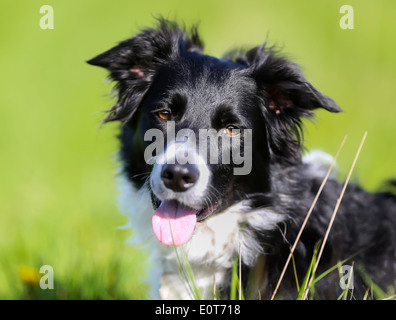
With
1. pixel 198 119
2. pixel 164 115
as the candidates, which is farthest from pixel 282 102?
pixel 164 115

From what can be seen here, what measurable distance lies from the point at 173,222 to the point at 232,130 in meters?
0.69

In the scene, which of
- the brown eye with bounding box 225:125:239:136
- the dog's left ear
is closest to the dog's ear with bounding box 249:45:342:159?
the dog's left ear

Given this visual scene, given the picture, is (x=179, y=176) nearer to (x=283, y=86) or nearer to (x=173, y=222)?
(x=173, y=222)

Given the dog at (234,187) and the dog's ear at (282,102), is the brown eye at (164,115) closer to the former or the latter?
the dog at (234,187)

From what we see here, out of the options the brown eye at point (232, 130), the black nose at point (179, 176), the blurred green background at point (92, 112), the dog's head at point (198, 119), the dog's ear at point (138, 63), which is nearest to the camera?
the black nose at point (179, 176)

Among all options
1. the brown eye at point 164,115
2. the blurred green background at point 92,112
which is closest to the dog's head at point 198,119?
the brown eye at point 164,115

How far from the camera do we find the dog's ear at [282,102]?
3.51m

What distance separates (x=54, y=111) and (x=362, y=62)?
Answer: 5.50 meters

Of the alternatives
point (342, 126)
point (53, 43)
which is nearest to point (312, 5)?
point (342, 126)

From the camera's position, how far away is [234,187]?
11.3 ft

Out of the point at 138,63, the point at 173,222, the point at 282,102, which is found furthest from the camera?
the point at 138,63

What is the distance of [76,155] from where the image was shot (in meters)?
7.66

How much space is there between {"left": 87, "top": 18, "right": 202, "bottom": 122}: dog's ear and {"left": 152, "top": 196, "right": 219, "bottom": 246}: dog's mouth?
2.73 feet
